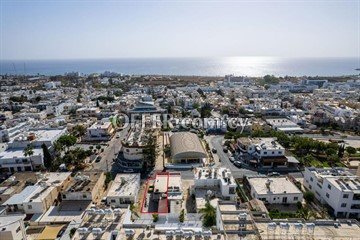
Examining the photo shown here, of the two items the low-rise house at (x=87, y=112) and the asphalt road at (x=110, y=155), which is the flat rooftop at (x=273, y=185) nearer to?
the asphalt road at (x=110, y=155)

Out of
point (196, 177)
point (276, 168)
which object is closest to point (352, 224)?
point (196, 177)

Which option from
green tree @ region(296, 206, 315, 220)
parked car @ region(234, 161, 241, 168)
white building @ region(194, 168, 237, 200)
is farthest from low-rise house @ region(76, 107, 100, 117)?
green tree @ region(296, 206, 315, 220)

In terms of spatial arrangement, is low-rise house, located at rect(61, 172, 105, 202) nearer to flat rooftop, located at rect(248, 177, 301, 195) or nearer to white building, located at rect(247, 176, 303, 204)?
white building, located at rect(247, 176, 303, 204)

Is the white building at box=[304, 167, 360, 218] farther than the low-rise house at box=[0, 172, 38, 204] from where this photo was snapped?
No

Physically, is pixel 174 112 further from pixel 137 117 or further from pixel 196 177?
pixel 196 177

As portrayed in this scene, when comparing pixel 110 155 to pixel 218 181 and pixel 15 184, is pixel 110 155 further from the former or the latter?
pixel 218 181

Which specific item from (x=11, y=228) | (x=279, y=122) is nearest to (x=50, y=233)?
(x=11, y=228)

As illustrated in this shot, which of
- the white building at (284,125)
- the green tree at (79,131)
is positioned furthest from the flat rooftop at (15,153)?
the white building at (284,125)
